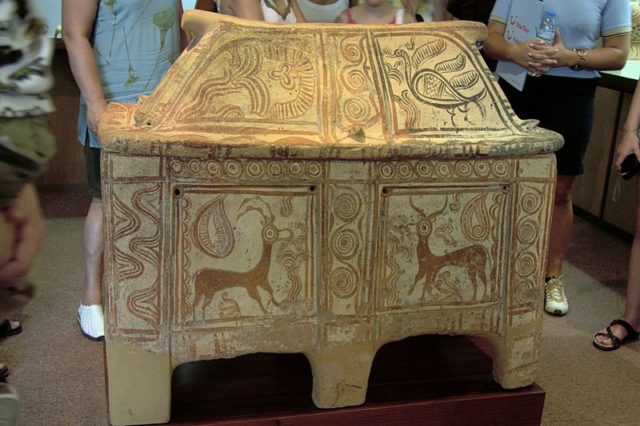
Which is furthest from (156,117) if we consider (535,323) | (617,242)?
(617,242)

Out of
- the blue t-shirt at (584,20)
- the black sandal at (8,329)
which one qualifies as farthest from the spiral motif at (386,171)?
the black sandal at (8,329)

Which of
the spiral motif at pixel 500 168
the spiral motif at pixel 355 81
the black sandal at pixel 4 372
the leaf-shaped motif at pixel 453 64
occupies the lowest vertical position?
Result: the black sandal at pixel 4 372

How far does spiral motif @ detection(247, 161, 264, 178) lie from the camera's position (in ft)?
5.98

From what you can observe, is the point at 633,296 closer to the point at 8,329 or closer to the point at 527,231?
the point at 527,231

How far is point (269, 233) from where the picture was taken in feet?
6.16

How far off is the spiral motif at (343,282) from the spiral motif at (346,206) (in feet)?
0.48

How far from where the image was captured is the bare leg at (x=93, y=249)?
2.75 m

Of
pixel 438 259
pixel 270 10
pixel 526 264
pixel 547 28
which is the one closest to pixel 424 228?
pixel 438 259

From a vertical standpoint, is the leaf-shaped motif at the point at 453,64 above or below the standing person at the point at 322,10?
below

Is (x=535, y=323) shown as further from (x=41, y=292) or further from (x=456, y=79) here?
(x=41, y=292)

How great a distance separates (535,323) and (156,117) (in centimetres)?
125

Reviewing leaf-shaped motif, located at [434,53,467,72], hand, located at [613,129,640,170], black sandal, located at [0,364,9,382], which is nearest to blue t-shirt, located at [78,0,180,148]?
black sandal, located at [0,364,9,382]

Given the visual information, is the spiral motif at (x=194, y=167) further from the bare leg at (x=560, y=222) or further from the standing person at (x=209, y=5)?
the bare leg at (x=560, y=222)

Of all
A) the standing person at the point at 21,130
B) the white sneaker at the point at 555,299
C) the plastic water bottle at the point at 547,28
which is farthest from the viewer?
the white sneaker at the point at 555,299
